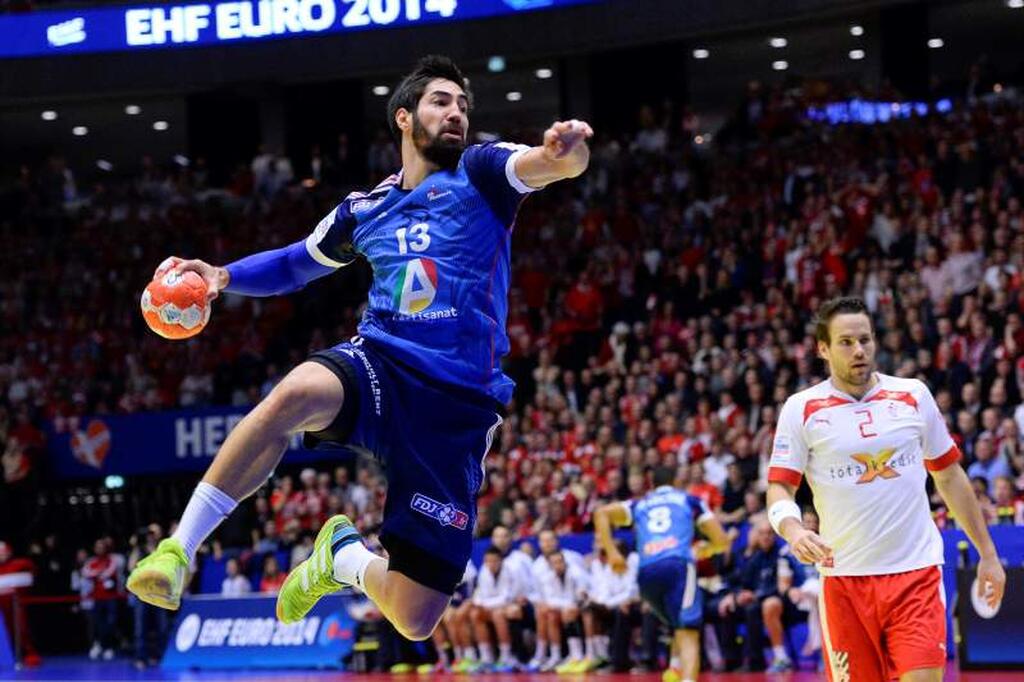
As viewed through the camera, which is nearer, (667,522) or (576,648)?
(667,522)

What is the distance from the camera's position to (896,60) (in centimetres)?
2900

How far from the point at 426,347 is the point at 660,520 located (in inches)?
363

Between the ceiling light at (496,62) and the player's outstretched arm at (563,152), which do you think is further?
the ceiling light at (496,62)

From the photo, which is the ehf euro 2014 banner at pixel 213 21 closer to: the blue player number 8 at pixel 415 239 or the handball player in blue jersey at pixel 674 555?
the handball player in blue jersey at pixel 674 555

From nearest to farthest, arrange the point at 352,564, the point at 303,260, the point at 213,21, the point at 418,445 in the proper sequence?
the point at 418,445 < the point at 352,564 < the point at 303,260 < the point at 213,21

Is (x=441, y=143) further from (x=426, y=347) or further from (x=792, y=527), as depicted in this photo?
(x=792, y=527)

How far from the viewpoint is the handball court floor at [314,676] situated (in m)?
15.3

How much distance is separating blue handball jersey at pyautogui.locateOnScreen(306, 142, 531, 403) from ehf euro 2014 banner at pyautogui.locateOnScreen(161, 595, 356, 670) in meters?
14.0

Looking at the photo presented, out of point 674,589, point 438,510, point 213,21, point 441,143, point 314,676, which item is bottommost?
point 314,676

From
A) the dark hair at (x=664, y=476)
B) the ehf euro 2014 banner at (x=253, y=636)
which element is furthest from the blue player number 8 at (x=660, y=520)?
the ehf euro 2014 banner at (x=253, y=636)

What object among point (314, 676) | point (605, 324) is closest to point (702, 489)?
point (314, 676)

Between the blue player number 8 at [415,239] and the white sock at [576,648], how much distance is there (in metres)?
12.3

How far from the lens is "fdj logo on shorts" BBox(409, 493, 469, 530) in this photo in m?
6.35

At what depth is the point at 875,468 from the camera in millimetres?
7676
